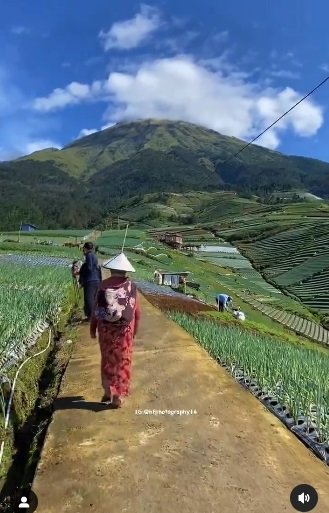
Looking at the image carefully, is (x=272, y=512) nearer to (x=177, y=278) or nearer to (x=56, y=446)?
(x=56, y=446)

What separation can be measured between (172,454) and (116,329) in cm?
158

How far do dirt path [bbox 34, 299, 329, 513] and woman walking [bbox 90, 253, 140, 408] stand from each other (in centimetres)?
23

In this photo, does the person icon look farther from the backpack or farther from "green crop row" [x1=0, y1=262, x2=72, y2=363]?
"green crop row" [x1=0, y1=262, x2=72, y2=363]

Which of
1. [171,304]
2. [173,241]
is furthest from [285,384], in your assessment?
[173,241]

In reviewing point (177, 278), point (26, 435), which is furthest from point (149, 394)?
point (177, 278)

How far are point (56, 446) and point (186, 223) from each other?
112 m

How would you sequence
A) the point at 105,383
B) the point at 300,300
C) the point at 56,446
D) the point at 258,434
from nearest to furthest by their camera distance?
→ the point at 56,446
the point at 258,434
the point at 105,383
the point at 300,300

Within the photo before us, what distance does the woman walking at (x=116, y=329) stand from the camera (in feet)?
16.8

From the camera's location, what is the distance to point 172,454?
12.9ft

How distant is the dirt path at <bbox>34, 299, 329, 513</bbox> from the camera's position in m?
3.28

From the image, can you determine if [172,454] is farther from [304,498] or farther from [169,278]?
[169,278]

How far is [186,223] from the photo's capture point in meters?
116

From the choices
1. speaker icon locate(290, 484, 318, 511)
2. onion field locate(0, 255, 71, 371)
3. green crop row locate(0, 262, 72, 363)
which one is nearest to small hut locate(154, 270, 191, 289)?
green crop row locate(0, 262, 72, 363)

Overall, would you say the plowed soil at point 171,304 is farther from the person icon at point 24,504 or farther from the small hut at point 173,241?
the small hut at point 173,241
